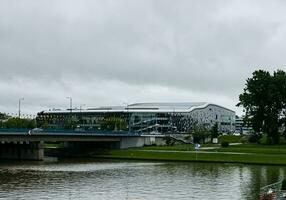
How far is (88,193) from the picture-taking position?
188 feet

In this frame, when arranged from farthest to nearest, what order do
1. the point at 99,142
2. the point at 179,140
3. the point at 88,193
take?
the point at 179,140
the point at 99,142
the point at 88,193

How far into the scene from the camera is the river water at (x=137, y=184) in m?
55.3

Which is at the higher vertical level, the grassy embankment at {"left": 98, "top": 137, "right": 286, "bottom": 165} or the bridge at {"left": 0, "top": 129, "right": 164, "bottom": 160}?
the bridge at {"left": 0, "top": 129, "right": 164, "bottom": 160}

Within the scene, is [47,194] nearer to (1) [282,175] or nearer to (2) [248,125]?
(1) [282,175]

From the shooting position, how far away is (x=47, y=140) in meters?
124

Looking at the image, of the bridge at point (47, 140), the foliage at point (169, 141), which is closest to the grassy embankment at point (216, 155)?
the bridge at point (47, 140)

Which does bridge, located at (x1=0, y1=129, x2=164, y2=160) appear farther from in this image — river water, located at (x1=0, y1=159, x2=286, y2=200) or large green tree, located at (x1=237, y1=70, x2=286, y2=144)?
river water, located at (x1=0, y1=159, x2=286, y2=200)

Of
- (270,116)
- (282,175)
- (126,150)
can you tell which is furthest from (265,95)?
(282,175)

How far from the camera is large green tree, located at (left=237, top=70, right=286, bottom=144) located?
14212 cm

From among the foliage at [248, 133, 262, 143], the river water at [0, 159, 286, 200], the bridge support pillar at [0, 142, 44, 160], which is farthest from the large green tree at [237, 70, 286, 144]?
the river water at [0, 159, 286, 200]

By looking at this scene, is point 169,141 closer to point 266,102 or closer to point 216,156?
point 266,102

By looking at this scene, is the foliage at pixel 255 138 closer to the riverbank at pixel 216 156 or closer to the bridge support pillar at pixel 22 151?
the riverbank at pixel 216 156

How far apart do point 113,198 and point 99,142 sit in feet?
308

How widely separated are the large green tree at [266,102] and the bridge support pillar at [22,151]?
51.3 m
